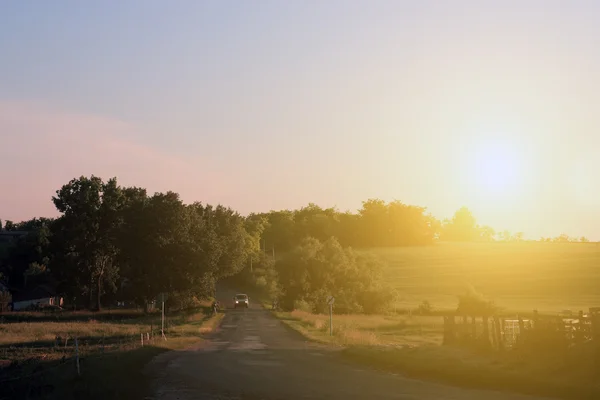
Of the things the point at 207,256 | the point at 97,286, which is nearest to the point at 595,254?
the point at 207,256

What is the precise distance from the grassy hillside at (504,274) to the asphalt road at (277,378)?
43203 millimetres

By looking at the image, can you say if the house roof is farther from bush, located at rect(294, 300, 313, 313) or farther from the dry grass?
the dry grass

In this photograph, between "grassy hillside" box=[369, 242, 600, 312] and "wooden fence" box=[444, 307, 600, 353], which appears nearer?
"wooden fence" box=[444, 307, 600, 353]

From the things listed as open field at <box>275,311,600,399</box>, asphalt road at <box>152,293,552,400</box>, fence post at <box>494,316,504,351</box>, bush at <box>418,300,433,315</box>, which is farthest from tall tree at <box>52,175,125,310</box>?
fence post at <box>494,316,504,351</box>

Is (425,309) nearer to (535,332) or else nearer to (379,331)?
(379,331)

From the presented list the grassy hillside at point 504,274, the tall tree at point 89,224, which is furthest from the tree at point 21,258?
the grassy hillside at point 504,274

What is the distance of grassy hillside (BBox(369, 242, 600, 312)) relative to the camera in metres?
83.6

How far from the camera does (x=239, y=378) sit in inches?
922

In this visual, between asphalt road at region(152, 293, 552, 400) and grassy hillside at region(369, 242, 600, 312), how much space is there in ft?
142

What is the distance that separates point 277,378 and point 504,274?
88327 mm

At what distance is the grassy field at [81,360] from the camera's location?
62.5ft

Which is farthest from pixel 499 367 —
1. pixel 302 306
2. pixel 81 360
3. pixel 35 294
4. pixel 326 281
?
pixel 35 294

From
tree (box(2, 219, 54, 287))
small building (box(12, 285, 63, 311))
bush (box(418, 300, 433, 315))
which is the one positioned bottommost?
bush (box(418, 300, 433, 315))

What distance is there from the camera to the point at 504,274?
104562mm
